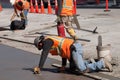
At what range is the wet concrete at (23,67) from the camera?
28.6ft

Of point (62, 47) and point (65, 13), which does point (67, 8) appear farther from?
point (62, 47)

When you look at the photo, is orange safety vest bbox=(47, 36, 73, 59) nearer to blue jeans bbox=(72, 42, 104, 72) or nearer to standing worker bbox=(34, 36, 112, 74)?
standing worker bbox=(34, 36, 112, 74)

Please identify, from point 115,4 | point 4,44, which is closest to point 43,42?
point 4,44

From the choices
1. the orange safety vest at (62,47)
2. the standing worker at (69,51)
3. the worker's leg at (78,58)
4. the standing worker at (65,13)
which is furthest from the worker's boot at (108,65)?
the standing worker at (65,13)

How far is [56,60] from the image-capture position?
10359mm

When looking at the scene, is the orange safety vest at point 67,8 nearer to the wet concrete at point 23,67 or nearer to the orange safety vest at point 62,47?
the wet concrete at point 23,67

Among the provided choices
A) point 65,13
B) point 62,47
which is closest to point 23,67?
point 62,47

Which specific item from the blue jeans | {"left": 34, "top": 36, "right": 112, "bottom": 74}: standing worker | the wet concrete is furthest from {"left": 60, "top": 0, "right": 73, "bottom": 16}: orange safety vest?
the blue jeans

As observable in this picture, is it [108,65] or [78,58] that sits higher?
[78,58]

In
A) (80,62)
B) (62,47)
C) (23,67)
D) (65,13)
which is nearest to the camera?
(80,62)

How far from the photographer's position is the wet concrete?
343 inches

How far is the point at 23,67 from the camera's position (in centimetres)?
985

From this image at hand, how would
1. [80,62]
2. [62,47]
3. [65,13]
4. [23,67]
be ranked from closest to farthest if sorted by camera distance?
[80,62] < [62,47] < [23,67] < [65,13]

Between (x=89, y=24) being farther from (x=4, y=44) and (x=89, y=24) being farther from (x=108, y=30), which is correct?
(x=4, y=44)
